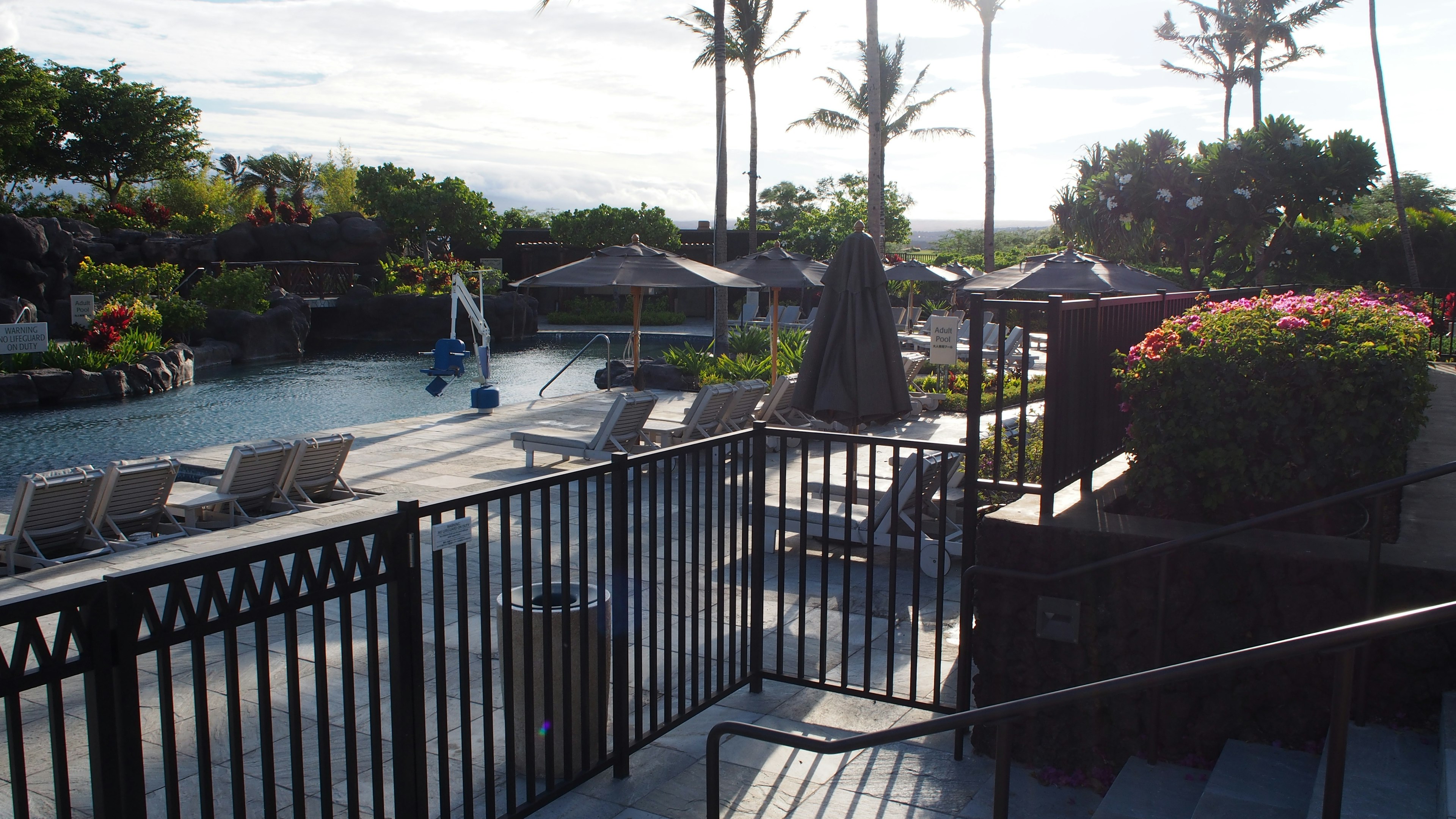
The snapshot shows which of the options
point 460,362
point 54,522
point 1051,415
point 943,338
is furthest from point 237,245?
point 1051,415

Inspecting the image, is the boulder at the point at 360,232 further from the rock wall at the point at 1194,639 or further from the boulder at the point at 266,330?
the rock wall at the point at 1194,639

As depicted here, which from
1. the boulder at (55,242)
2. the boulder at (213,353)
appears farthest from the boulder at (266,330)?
the boulder at (55,242)

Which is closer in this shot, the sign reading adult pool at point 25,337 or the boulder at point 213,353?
the sign reading adult pool at point 25,337

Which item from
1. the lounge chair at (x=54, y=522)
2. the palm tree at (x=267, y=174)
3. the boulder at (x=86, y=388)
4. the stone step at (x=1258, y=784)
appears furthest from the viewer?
the palm tree at (x=267, y=174)

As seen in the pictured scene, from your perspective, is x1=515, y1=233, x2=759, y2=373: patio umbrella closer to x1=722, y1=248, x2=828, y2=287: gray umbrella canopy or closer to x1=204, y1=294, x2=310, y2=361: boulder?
x1=722, y1=248, x2=828, y2=287: gray umbrella canopy

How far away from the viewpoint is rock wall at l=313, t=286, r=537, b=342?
31766mm

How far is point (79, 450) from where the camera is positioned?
12.6 m

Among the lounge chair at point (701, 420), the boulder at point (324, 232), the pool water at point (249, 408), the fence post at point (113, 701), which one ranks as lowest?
the pool water at point (249, 408)

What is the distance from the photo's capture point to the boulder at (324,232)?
36250 mm

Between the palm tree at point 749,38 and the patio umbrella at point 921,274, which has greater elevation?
the palm tree at point 749,38

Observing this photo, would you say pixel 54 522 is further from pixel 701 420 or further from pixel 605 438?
pixel 701 420

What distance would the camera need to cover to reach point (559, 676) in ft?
12.0

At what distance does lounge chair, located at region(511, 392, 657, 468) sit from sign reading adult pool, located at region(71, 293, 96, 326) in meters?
13.2

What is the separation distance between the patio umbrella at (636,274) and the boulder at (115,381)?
362 inches
